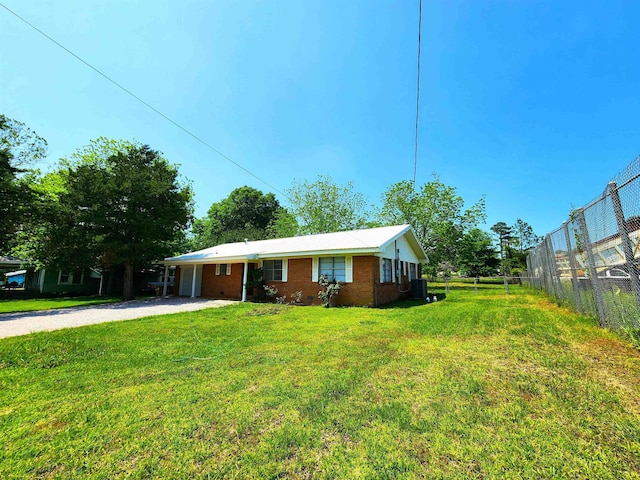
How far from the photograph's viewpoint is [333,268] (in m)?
12.1

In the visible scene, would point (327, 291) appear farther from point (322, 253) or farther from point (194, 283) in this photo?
point (194, 283)

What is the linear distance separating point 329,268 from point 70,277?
2180 centimetres

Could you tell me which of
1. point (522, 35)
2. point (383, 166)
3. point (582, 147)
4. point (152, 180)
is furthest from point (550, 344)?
point (152, 180)

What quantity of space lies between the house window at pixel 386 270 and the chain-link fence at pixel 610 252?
670 cm

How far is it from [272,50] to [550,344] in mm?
11814

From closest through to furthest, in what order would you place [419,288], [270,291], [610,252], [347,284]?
[610,252]
[347,284]
[270,291]
[419,288]

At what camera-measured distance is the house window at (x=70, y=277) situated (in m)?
20.3

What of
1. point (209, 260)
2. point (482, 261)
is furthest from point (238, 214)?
point (482, 261)

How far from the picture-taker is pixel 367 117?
1307 cm

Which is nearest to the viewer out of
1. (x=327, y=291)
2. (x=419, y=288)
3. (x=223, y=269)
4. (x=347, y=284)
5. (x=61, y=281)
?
(x=327, y=291)

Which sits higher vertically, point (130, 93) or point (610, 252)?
point (130, 93)

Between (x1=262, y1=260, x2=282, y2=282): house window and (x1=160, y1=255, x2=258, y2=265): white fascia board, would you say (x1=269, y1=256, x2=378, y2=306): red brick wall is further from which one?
(x1=160, y1=255, x2=258, y2=265): white fascia board

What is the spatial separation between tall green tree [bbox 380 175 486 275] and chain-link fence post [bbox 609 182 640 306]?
988 inches

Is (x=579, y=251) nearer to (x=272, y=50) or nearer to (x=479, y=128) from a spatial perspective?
(x=479, y=128)
